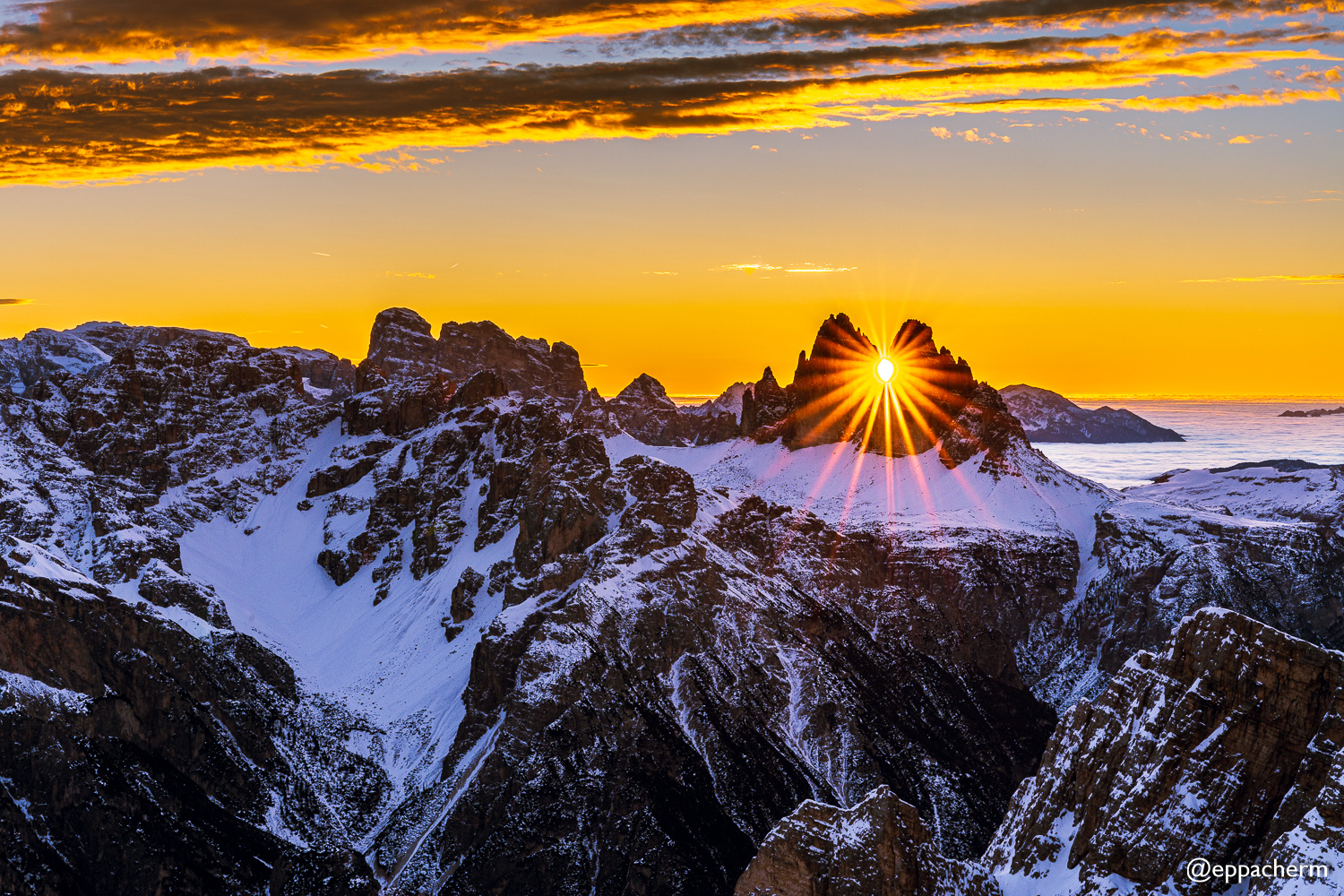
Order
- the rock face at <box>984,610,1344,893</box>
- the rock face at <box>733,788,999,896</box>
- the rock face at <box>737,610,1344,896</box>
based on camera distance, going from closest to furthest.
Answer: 1. the rock face at <box>737,610,1344,896</box>
2. the rock face at <box>984,610,1344,893</box>
3. the rock face at <box>733,788,999,896</box>

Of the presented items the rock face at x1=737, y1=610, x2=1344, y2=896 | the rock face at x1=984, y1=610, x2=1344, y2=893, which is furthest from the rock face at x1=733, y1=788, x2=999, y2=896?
the rock face at x1=984, y1=610, x2=1344, y2=893

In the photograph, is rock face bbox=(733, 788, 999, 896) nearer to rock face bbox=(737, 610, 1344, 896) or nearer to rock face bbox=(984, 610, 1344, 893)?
rock face bbox=(737, 610, 1344, 896)

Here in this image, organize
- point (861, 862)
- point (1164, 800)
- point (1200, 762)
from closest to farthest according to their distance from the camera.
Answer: point (1200, 762), point (1164, 800), point (861, 862)

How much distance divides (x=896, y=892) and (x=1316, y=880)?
97.0 ft

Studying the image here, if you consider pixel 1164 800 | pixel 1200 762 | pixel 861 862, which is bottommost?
pixel 861 862

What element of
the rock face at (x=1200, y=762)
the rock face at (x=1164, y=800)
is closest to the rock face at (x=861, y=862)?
the rock face at (x=1164, y=800)

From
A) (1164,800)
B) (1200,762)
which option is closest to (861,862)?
(1164,800)

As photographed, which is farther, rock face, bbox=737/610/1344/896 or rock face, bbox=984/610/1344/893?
rock face, bbox=984/610/1344/893

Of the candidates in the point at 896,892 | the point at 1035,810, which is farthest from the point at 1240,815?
the point at 896,892

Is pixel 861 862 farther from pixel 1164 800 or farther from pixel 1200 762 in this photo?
pixel 1200 762

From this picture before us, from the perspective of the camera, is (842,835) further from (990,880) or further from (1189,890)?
(1189,890)

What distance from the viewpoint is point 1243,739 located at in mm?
94812

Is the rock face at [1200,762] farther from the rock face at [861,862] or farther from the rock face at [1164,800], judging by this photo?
the rock face at [861,862]

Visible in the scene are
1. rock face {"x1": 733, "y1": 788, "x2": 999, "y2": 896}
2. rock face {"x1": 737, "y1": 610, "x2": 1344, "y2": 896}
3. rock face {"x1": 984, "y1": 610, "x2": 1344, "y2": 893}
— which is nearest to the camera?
rock face {"x1": 737, "y1": 610, "x2": 1344, "y2": 896}
